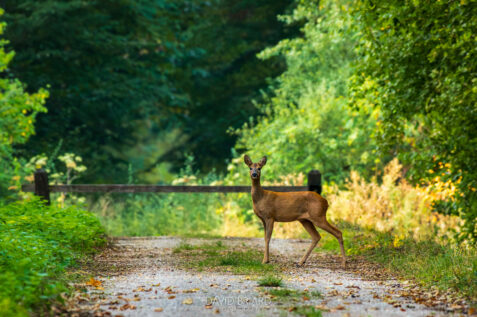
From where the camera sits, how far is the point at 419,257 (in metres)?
9.31

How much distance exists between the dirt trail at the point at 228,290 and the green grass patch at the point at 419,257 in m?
0.34

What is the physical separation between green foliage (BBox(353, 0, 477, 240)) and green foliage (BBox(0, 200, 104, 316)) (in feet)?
15.9

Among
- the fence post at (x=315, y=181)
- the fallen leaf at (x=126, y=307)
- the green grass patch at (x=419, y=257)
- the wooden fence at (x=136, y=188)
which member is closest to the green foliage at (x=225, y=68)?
the wooden fence at (x=136, y=188)

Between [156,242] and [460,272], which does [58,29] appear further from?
[460,272]

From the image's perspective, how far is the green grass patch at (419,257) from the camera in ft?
24.1

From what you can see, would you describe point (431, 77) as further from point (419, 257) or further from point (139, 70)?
point (139, 70)

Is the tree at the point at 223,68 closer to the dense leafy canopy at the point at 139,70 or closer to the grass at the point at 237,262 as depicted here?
the dense leafy canopy at the point at 139,70

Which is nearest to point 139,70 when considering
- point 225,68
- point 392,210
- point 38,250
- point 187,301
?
point 225,68

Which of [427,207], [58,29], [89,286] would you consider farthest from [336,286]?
[58,29]

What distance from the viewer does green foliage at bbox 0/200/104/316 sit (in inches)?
226

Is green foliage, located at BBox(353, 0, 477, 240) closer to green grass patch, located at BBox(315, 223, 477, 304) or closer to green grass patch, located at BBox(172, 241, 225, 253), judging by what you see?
green grass patch, located at BBox(315, 223, 477, 304)

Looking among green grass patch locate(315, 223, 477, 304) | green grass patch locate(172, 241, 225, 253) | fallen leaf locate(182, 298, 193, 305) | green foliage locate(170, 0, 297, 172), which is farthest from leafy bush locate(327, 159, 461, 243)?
green foliage locate(170, 0, 297, 172)

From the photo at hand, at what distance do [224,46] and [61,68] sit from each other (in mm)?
7662

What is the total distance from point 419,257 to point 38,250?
5191 mm
